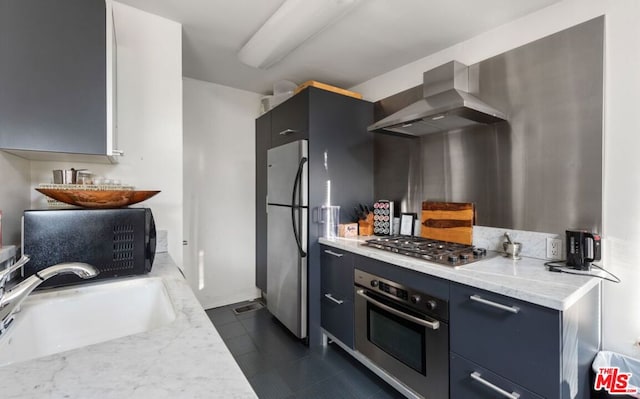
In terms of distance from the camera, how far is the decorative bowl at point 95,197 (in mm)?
1167

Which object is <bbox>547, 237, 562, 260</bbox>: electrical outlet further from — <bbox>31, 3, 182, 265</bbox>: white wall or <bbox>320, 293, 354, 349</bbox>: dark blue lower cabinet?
<bbox>31, 3, 182, 265</bbox>: white wall

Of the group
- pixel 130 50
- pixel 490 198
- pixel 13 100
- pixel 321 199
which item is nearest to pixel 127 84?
pixel 130 50

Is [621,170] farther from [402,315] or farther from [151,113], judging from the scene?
[151,113]

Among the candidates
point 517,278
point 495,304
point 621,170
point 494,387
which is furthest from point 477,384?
point 621,170

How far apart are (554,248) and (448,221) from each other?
653 millimetres

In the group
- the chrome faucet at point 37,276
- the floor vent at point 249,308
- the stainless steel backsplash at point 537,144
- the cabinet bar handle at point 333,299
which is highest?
the stainless steel backsplash at point 537,144

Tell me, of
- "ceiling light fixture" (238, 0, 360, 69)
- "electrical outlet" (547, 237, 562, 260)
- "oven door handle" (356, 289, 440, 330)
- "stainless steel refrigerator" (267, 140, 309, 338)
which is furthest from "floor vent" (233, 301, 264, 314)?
"electrical outlet" (547, 237, 562, 260)

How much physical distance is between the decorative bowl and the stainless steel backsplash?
6.75 feet

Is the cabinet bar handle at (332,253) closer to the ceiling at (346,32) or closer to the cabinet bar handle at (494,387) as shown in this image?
the cabinet bar handle at (494,387)

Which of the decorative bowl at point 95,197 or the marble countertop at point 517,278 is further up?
the decorative bowl at point 95,197

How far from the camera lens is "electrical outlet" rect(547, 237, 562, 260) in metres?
1.62

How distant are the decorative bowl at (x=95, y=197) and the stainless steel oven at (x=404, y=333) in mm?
1430

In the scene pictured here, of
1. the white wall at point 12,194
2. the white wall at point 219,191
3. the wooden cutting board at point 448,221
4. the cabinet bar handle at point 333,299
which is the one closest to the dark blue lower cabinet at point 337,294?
the cabinet bar handle at point 333,299

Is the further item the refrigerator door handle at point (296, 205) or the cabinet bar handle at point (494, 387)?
the refrigerator door handle at point (296, 205)
